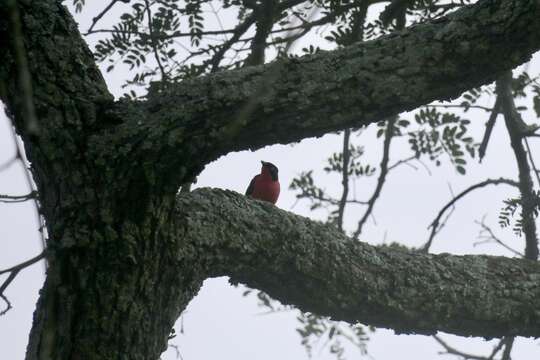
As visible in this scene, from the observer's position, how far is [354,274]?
319 cm

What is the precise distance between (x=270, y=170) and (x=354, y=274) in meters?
4.89

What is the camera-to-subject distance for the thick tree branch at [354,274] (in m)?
2.99

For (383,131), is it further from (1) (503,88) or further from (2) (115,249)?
(2) (115,249)

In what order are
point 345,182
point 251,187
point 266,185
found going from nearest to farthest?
point 345,182
point 266,185
point 251,187

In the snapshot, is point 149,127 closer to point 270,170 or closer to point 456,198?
point 456,198

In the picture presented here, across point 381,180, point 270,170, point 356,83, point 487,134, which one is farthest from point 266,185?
point 356,83

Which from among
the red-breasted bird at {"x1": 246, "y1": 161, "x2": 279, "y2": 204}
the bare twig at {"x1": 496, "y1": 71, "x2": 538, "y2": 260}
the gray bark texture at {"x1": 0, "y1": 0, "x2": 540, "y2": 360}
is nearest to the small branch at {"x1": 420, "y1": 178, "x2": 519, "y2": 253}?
the bare twig at {"x1": 496, "y1": 71, "x2": 538, "y2": 260}

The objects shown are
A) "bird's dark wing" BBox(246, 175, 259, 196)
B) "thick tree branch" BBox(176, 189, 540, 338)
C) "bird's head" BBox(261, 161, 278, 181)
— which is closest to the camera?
"thick tree branch" BBox(176, 189, 540, 338)

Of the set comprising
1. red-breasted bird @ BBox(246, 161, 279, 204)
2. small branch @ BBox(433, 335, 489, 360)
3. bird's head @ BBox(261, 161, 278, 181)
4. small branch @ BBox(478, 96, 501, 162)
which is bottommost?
small branch @ BBox(433, 335, 489, 360)

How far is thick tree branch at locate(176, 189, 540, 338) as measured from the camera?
2.99 m

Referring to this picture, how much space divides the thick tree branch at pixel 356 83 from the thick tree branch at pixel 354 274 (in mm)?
436

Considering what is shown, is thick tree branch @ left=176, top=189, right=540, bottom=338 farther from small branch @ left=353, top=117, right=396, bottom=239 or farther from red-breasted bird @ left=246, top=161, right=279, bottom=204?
red-breasted bird @ left=246, top=161, right=279, bottom=204

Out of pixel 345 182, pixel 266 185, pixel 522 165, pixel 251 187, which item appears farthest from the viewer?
pixel 251 187

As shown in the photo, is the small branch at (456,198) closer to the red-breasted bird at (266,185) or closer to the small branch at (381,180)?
the small branch at (381,180)
